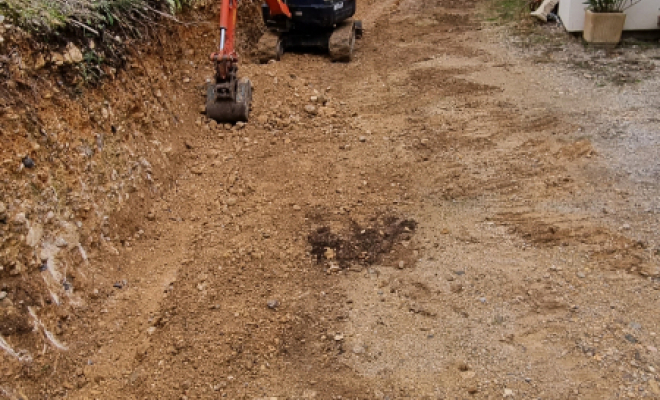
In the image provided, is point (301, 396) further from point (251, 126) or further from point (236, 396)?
point (251, 126)

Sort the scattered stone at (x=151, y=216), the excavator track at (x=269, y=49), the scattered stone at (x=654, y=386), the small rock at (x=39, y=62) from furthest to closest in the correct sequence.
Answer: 1. the excavator track at (x=269, y=49)
2. the scattered stone at (x=151, y=216)
3. the small rock at (x=39, y=62)
4. the scattered stone at (x=654, y=386)

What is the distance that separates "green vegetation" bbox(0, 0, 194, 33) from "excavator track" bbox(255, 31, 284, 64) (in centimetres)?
190

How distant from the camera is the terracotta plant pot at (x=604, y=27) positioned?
7.52 metres

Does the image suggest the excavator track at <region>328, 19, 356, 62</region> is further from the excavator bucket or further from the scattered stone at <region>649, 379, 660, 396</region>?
the scattered stone at <region>649, 379, 660, 396</region>

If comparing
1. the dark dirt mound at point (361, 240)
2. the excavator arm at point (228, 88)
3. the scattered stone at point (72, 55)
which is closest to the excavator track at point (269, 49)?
the excavator arm at point (228, 88)

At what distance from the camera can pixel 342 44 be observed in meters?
7.35

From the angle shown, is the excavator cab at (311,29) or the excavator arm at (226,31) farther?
the excavator cab at (311,29)

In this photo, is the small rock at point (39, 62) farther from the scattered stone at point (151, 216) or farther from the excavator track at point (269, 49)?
the excavator track at point (269, 49)

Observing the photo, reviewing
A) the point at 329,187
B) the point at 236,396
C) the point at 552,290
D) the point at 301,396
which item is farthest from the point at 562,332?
the point at 329,187

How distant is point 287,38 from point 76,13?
11.7 ft

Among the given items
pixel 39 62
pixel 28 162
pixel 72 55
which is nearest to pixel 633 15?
pixel 72 55

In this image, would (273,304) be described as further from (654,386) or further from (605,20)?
(605,20)

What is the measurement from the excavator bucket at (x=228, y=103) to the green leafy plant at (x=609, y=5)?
5.33 m

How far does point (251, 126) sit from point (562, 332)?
3.65m
